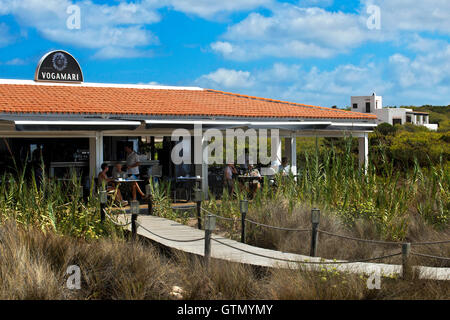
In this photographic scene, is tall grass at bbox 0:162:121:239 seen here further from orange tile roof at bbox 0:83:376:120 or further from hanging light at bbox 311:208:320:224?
orange tile roof at bbox 0:83:376:120

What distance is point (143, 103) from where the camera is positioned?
17609 mm

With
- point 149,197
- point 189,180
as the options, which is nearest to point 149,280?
point 149,197

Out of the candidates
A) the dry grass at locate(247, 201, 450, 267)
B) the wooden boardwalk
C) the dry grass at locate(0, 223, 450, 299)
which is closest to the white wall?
the dry grass at locate(247, 201, 450, 267)

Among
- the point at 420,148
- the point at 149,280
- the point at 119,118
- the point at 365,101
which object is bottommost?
the point at 149,280

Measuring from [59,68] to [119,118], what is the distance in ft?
16.3

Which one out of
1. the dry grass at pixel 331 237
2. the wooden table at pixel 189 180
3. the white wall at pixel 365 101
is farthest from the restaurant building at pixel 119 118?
the white wall at pixel 365 101

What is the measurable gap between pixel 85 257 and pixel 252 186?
7941mm

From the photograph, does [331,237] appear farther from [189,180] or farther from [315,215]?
[189,180]

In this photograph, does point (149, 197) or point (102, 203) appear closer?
point (102, 203)

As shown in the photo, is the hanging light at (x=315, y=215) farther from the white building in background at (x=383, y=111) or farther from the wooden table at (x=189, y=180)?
the white building in background at (x=383, y=111)

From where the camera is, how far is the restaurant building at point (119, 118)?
14977 mm

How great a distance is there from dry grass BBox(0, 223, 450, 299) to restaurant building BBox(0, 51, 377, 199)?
6.12 m
